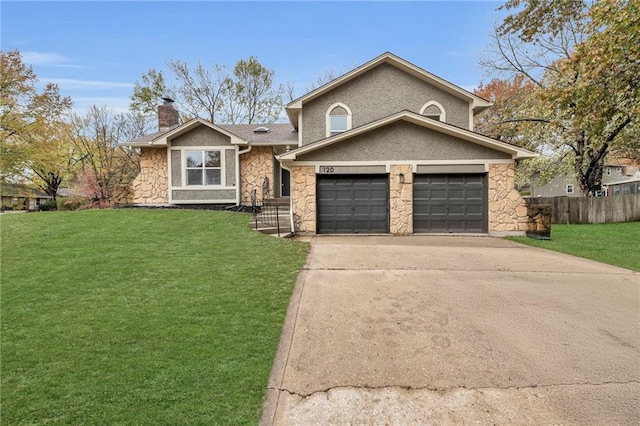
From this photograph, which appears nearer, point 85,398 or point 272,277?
point 85,398

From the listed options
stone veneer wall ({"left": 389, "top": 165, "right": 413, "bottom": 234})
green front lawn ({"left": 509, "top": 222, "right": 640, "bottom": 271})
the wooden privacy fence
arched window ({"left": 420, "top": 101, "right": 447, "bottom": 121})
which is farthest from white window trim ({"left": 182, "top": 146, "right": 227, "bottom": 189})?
the wooden privacy fence

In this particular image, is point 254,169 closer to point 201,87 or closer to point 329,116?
point 329,116

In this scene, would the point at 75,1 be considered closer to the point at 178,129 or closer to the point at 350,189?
the point at 178,129

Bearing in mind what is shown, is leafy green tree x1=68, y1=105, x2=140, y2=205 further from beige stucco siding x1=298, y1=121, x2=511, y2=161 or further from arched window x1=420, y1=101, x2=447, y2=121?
arched window x1=420, y1=101, x2=447, y2=121

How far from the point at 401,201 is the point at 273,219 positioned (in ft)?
17.1

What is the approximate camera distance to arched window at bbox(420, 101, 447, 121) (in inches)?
562

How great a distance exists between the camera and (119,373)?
9.88 feet

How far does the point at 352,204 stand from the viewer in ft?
40.4

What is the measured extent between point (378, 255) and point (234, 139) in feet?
32.6

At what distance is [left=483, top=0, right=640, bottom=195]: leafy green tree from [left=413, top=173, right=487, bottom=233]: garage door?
Result: 4149 millimetres

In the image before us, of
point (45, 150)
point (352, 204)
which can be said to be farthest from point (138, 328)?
point (45, 150)

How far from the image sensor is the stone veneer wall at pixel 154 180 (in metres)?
15.6

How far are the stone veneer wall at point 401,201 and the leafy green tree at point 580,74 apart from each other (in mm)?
5581

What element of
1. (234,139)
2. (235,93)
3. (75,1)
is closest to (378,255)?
(234,139)
